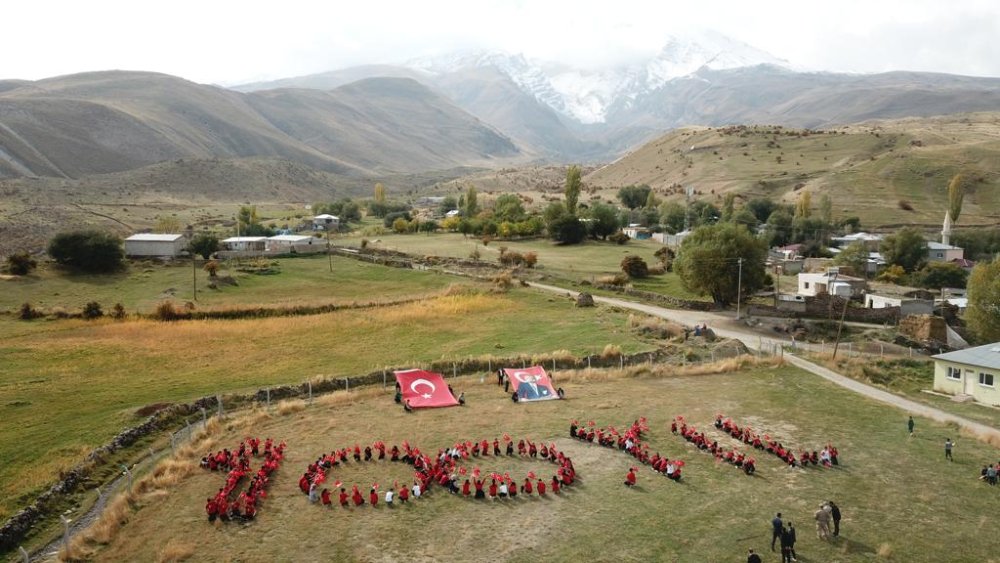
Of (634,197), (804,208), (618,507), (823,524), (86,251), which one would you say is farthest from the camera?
(634,197)

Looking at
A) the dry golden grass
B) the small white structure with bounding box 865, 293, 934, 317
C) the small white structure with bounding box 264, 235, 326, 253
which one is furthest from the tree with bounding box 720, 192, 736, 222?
the dry golden grass

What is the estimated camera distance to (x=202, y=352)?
2078 inches

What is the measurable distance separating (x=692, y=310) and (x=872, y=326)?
1583cm

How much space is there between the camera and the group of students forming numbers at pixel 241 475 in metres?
26.0

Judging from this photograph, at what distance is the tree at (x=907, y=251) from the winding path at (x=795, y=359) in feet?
156

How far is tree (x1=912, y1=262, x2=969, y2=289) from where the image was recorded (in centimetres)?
8938

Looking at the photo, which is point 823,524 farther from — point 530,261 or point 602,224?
point 602,224

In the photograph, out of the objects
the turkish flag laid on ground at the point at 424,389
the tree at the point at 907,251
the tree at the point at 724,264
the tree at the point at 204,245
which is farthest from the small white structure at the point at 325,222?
the turkish flag laid on ground at the point at 424,389

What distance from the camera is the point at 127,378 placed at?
1795 inches

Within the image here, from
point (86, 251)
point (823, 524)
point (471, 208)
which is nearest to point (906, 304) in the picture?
point (823, 524)

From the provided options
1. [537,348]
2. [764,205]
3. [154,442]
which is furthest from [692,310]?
[764,205]

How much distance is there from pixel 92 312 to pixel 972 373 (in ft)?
217

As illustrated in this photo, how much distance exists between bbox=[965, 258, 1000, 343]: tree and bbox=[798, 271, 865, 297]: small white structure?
13.0 meters

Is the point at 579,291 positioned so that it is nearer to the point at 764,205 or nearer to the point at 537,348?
the point at 537,348
